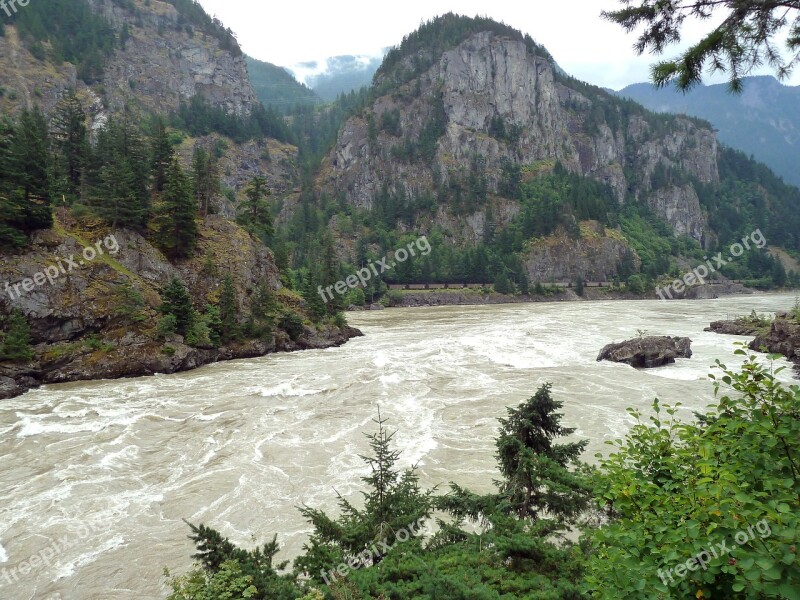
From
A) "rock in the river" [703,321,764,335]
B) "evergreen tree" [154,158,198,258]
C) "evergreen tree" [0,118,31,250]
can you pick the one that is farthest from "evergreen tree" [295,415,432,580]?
"rock in the river" [703,321,764,335]

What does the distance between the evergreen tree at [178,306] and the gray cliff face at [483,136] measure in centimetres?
12388

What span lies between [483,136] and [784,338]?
146 meters

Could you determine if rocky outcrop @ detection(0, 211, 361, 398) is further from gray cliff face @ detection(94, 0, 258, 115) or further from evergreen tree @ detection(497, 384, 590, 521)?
gray cliff face @ detection(94, 0, 258, 115)

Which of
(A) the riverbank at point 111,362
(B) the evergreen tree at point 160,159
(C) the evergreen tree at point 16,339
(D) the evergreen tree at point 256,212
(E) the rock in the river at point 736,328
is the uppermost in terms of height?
(B) the evergreen tree at point 160,159

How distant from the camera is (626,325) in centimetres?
5619

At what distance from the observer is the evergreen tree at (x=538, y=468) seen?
752 centimetres

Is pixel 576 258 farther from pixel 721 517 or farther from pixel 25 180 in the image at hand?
pixel 721 517

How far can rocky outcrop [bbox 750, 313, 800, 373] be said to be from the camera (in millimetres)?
33875

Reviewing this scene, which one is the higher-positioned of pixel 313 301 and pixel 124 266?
pixel 124 266

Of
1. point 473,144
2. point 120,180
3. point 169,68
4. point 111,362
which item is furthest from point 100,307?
point 169,68

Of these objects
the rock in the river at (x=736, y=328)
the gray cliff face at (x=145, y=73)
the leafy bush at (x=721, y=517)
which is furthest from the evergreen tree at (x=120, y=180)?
the gray cliff face at (x=145, y=73)

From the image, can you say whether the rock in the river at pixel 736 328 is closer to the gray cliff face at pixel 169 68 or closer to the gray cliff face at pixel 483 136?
the gray cliff face at pixel 483 136

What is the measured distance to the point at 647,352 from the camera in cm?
3325

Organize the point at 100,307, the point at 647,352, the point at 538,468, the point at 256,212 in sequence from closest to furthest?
the point at 538,468
the point at 100,307
the point at 647,352
the point at 256,212
